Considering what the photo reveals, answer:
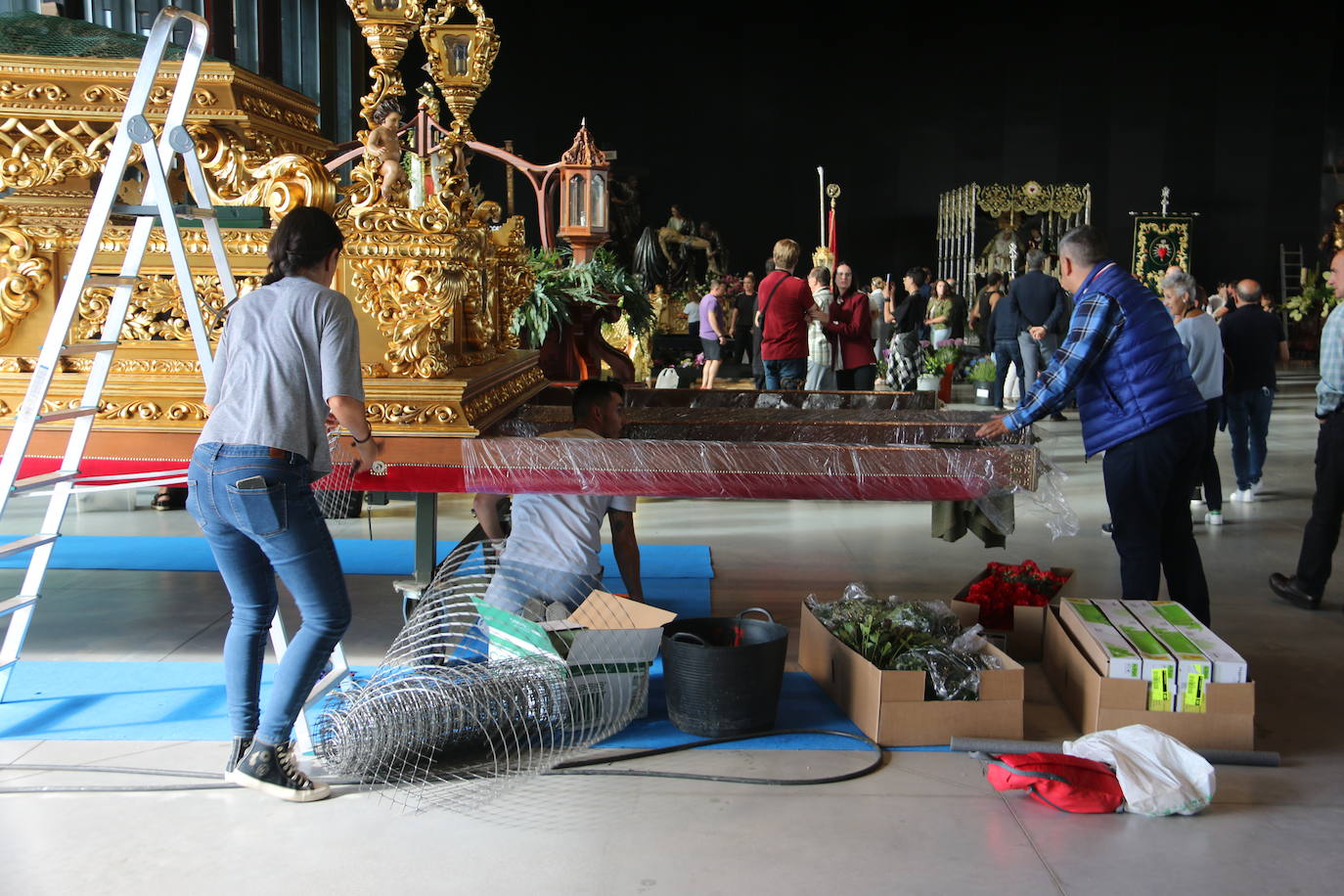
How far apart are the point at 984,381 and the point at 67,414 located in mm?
12264

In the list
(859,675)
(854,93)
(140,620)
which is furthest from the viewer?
(854,93)

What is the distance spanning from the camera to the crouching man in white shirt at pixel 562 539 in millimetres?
4066

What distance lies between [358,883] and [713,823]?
2.88ft

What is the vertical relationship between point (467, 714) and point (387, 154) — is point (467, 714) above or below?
below

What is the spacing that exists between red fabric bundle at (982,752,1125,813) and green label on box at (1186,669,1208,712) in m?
0.47

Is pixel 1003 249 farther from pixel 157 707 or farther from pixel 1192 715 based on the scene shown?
pixel 157 707

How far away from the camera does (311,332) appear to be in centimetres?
298

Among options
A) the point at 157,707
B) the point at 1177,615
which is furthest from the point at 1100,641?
the point at 157,707

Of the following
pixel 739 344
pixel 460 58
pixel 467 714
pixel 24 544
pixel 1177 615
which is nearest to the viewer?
pixel 467 714

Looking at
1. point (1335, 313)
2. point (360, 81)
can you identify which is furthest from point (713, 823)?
point (360, 81)

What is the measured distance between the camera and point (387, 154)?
14.8 feet

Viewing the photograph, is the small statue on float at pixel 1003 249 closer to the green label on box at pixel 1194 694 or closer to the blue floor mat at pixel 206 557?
the blue floor mat at pixel 206 557

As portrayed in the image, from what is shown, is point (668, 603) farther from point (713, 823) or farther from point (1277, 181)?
point (1277, 181)

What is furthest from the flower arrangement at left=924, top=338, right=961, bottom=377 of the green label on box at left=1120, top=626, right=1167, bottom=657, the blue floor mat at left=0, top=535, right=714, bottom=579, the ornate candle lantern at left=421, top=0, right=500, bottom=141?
the green label on box at left=1120, top=626, right=1167, bottom=657
